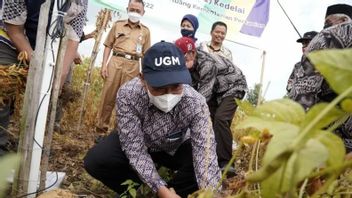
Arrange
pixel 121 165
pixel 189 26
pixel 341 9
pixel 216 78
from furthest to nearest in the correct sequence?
pixel 189 26 → pixel 216 78 → pixel 341 9 → pixel 121 165

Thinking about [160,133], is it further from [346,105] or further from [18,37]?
[346,105]

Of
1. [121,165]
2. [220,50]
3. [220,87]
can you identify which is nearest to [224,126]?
[220,87]

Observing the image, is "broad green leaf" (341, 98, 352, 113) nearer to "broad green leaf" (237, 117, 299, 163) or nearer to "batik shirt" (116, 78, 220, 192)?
"broad green leaf" (237, 117, 299, 163)

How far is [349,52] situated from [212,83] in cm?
270

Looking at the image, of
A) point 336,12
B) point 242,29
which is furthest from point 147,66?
point 242,29

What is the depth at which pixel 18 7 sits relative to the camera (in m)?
1.94

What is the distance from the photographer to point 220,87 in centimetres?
308

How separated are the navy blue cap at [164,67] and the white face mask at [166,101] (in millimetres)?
93

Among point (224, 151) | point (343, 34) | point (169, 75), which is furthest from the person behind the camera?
point (224, 151)

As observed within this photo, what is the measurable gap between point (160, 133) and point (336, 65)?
6.07 feet

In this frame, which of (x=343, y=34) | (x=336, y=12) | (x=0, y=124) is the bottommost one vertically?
(x=0, y=124)

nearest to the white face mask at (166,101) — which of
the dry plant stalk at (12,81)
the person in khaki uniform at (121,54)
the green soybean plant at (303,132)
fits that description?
the dry plant stalk at (12,81)

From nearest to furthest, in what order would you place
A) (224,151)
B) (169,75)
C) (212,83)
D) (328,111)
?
(328,111) < (169,75) < (212,83) < (224,151)

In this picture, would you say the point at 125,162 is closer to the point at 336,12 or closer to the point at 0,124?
the point at 0,124
